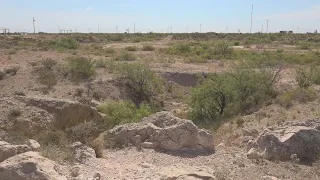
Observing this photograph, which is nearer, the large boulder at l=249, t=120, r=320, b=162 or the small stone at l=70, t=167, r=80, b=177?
the small stone at l=70, t=167, r=80, b=177

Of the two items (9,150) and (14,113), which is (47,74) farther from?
(9,150)

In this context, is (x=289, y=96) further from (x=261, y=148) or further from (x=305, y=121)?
(x=261, y=148)

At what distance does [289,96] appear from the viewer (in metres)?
18.3

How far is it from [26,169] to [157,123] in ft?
16.5

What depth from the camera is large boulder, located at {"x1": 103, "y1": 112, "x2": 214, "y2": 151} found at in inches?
409

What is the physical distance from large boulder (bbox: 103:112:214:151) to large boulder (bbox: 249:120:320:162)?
1.46 m

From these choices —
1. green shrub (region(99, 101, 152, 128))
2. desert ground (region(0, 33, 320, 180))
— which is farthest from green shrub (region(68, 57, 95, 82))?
green shrub (region(99, 101, 152, 128))

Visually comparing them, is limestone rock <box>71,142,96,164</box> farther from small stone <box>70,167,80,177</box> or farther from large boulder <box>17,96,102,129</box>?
large boulder <box>17,96,102,129</box>

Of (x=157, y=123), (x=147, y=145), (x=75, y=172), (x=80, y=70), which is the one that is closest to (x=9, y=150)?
(x=75, y=172)

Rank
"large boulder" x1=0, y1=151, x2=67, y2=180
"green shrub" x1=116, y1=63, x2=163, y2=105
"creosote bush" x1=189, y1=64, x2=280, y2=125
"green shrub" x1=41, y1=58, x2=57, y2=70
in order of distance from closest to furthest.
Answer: "large boulder" x1=0, y1=151, x2=67, y2=180 → "creosote bush" x1=189, y1=64, x2=280, y2=125 → "green shrub" x1=116, y1=63, x2=163, y2=105 → "green shrub" x1=41, y1=58, x2=57, y2=70

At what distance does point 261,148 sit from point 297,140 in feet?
2.86

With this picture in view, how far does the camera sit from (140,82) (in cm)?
2583

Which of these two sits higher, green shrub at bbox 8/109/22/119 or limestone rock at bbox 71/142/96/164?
limestone rock at bbox 71/142/96/164

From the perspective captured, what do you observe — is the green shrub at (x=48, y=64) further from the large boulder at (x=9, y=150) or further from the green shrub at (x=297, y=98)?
the large boulder at (x=9, y=150)
